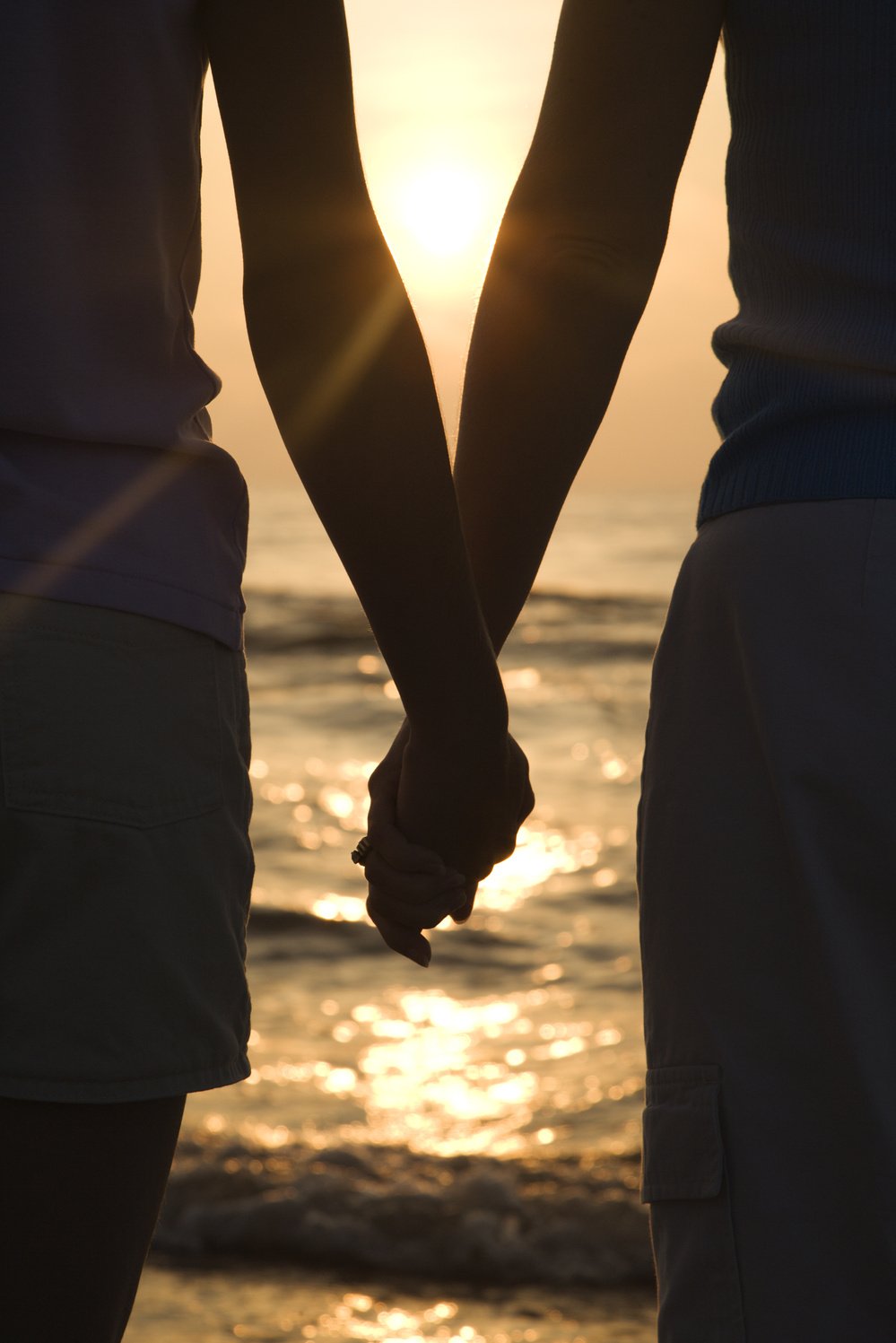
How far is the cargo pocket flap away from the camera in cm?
127

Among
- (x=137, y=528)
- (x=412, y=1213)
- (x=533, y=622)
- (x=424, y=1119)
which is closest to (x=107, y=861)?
(x=137, y=528)

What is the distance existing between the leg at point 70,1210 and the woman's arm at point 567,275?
0.65 metres

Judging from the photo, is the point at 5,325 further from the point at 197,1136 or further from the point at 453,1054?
the point at 453,1054

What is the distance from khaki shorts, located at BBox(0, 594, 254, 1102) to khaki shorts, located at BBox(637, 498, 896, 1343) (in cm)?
39

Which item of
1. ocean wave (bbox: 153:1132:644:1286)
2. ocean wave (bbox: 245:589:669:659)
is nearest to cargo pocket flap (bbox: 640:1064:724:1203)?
ocean wave (bbox: 153:1132:644:1286)

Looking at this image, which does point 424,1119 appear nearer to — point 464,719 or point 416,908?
point 416,908

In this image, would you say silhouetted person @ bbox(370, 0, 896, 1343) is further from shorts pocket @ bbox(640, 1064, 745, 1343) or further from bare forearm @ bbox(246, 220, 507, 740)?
bare forearm @ bbox(246, 220, 507, 740)

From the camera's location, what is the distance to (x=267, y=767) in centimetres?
1117

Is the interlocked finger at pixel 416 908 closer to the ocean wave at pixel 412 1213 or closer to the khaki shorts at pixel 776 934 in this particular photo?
the khaki shorts at pixel 776 934

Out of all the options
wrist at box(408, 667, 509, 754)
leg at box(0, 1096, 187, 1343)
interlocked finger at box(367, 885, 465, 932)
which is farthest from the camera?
interlocked finger at box(367, 885, 465, 932)

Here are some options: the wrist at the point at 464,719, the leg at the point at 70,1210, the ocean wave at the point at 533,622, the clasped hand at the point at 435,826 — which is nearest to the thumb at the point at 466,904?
the clasped hand at the point at 435,826

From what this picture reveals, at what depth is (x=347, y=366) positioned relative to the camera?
1.36 m

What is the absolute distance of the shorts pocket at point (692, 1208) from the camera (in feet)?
4.16

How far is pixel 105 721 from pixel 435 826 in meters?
0.40
